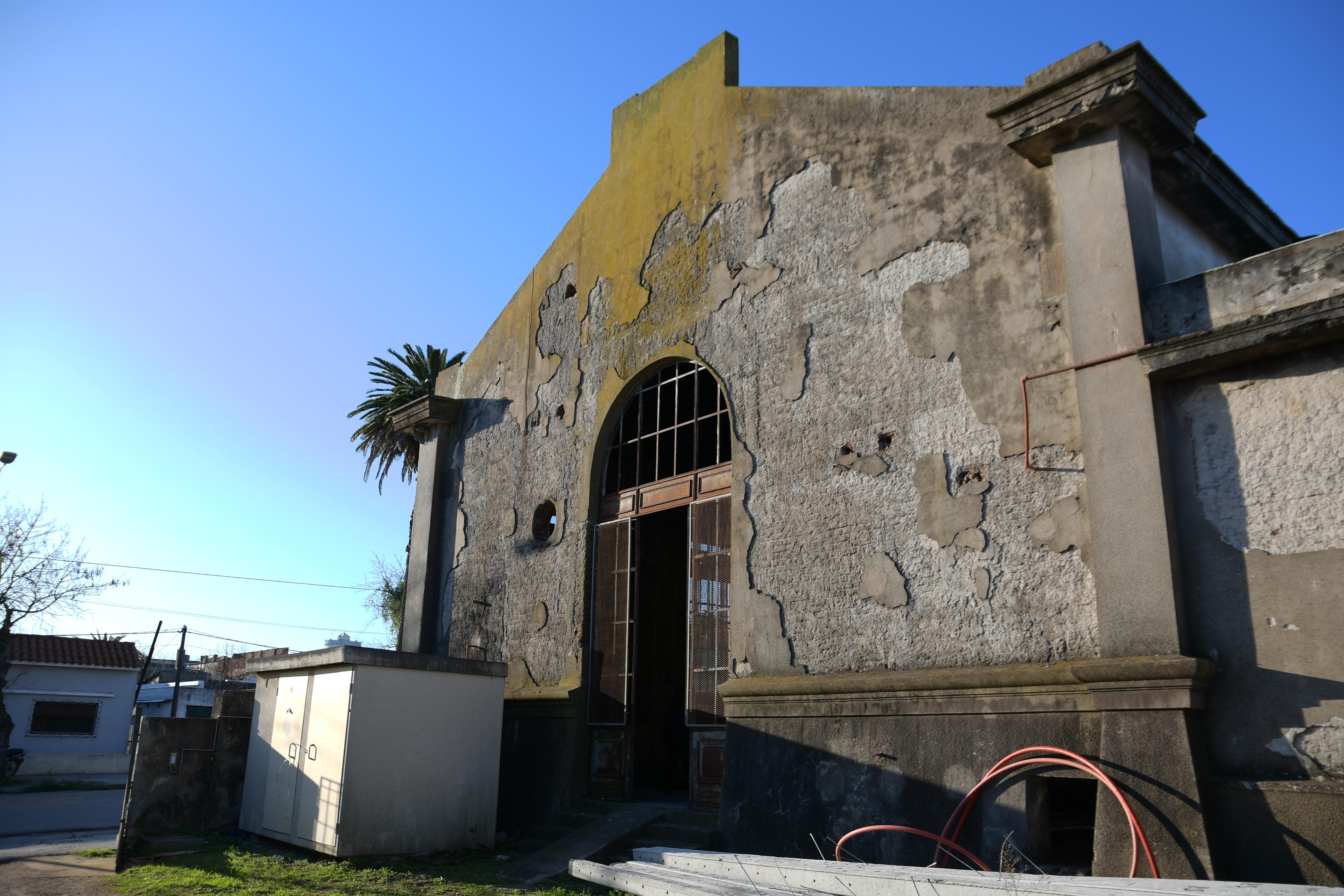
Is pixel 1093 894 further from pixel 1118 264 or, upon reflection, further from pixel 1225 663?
pixel 1118 264

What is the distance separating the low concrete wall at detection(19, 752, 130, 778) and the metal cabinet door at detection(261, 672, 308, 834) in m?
19.9

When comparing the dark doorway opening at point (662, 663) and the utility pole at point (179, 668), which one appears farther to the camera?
the utility pole at point (179, 668)

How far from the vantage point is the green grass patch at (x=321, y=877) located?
698 cm

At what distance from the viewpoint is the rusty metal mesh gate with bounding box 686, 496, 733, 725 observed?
28.6ft

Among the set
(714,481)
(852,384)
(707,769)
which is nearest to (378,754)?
(707,769)

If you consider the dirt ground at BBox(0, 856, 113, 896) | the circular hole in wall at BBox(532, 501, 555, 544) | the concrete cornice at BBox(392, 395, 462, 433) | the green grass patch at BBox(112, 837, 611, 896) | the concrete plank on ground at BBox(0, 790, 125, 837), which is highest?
the concrete cornice at BBox(392, 395, 462, 433)

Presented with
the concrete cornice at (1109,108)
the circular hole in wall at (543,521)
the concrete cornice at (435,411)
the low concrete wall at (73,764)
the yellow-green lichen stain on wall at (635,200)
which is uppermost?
Answer: the yellow-green lichen stain on wall at (635,200)

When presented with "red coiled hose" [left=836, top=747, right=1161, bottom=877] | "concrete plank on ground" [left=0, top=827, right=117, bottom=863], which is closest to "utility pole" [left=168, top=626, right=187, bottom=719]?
"concrete plank on ground" [left=0, top=827, right=117, bottom=863]

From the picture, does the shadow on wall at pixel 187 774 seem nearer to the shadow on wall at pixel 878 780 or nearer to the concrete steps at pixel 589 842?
the concrete steps at pixel 589 842

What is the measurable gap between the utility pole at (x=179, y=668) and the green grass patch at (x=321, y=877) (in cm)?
2536

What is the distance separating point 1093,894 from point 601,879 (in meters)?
3.75

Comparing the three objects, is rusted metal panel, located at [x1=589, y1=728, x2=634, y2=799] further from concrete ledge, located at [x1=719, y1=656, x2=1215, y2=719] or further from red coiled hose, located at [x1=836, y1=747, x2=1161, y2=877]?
red coiled hose, located at [x1=836, y1=747, x2=1161, y2=877]

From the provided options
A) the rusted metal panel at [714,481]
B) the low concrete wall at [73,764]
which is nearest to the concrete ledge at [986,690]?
the rusted metal panel at [714,481]

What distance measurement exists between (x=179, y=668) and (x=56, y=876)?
92.2ft
